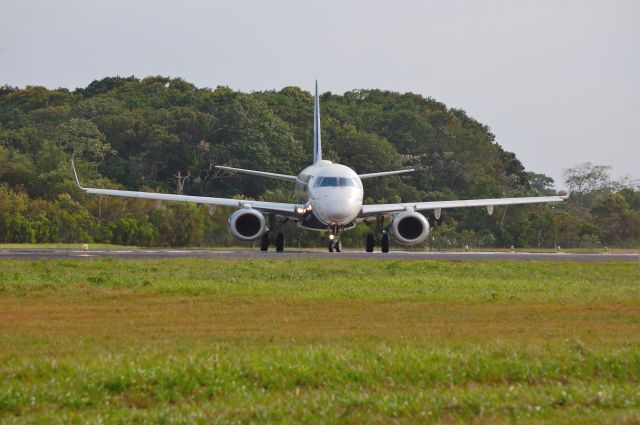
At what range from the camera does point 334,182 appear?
168ft

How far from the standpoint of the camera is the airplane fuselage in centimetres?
5062

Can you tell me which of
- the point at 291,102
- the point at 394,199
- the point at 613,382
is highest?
the point at 291,102

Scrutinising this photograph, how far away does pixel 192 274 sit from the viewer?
3300 cm

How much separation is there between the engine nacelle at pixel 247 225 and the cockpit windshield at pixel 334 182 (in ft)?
10.5

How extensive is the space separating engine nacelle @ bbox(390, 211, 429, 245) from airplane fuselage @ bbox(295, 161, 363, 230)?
70.0 inches

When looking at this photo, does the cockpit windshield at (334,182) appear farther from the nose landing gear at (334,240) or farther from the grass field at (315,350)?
the grass field at (315,350)

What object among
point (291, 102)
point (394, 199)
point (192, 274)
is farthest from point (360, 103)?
point (192, 274)

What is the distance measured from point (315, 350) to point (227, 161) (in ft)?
277

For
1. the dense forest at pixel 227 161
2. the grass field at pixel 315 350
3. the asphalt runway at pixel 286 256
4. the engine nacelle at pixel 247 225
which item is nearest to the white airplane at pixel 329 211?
the engine nacelle at pixel 247 225

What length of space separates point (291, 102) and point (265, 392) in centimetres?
10846

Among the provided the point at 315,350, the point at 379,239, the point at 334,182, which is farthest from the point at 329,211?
the point at 315,350

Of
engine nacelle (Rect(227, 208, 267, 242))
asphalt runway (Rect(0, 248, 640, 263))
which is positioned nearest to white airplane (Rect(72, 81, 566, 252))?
engine nacelle (Rect(227, 208, 267, 242))

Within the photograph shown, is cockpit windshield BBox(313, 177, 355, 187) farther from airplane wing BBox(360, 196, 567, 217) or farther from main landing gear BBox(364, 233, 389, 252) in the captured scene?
main landing gear BBox(364, 233, 389, 252)

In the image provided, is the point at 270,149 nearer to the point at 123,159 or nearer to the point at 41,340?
the point at 123,159
